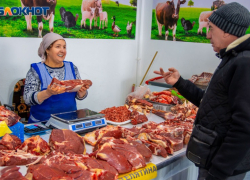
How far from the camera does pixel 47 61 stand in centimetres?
379

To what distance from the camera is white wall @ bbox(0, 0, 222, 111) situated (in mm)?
4582

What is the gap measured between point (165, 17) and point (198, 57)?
131 cm

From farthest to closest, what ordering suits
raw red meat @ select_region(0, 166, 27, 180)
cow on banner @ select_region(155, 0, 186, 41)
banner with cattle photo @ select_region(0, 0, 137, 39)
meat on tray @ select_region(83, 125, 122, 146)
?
1. cow on banner @ select_region(155, 0, 186, 41)
2. banner with cattle photo @ select_region(0, 0, 137, 39)
3. meat on tray @ select_region(83, 125, 122, 146)
4. raw red meat @ select_region(0, 166, 27, 180)

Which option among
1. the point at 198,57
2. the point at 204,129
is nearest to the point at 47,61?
the point at 204,129

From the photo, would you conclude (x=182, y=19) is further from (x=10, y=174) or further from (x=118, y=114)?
(x=10, y=174)

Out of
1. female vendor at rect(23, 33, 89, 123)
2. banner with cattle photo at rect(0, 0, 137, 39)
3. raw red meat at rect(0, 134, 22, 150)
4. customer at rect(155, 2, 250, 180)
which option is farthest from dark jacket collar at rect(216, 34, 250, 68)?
banner with cattle photo at rect(0, 0, 137, 39)

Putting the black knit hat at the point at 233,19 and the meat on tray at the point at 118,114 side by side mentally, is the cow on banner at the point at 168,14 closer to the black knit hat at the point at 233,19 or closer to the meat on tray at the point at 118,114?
the meat on tray at the point at 118,114

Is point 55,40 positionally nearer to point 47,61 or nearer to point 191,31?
point 47,61

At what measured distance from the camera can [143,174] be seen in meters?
2.19

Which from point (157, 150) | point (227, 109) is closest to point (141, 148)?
point (157, 150)

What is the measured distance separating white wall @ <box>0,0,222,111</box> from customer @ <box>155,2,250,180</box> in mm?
3501

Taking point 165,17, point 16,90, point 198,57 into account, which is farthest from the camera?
point 165,17

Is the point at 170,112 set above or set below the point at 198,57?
below

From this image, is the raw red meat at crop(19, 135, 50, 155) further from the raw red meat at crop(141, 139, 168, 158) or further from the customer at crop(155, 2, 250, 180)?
the customer at crop(155, 2, 250, 180)
